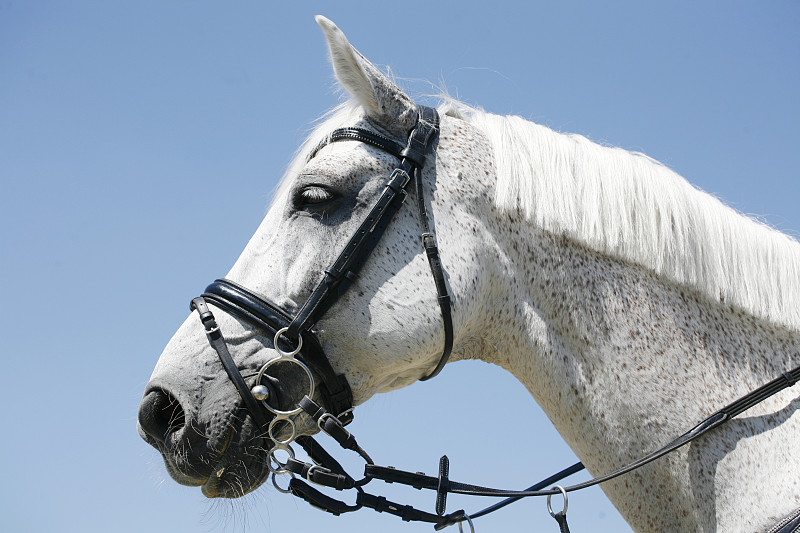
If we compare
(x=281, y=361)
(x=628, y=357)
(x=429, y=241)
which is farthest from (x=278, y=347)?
(x=628, y=357)

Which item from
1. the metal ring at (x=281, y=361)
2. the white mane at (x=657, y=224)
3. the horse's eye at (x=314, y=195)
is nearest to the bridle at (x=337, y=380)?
the metal ring at (x=281, y=361)

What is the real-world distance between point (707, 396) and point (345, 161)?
2028 mm

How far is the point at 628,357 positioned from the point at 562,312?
0.36 meters

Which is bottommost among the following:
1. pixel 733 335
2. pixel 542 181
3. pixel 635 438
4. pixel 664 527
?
pixel 664 527

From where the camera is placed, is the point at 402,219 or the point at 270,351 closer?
the point at 270,351

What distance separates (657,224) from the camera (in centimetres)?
334

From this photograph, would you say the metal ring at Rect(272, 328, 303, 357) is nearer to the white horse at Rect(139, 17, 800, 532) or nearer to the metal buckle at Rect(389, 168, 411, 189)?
the white horse at Rect(139, 17, 800, 532)

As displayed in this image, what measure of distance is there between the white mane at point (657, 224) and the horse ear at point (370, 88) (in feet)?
1.81

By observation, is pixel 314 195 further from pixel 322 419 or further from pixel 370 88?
pixel 322 419

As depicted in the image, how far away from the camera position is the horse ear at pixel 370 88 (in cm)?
Result: 347

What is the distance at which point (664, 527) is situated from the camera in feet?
9.84

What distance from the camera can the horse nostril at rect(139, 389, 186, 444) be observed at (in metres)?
3.10

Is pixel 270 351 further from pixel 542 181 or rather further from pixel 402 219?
pixel 542 181

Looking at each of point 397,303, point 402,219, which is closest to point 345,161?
point 402,219
